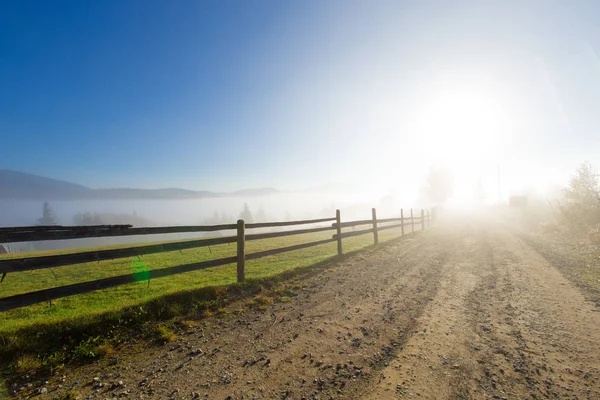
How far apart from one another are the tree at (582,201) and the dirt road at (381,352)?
54.0 ft

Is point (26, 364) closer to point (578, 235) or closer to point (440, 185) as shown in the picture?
point (578, 235)

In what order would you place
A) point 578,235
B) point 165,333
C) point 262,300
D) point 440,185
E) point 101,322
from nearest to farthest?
point 165,333
point 101,322
point 262,300
point 578,235
point 440,185

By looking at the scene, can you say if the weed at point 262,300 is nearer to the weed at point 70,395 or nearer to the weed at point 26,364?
the weed at point 70,395

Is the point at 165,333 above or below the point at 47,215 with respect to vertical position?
below

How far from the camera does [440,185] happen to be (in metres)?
64.1

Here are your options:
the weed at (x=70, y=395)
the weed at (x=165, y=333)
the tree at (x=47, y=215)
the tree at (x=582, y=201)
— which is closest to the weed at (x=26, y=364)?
the weed at (x=70, y=395)

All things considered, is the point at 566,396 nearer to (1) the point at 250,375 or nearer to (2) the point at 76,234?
(1) the point at 250,375

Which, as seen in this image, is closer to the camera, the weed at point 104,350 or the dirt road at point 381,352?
the dirt road at point 381,352

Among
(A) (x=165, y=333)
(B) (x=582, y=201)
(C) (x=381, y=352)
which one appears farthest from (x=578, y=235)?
(A) (x=165, y=333)

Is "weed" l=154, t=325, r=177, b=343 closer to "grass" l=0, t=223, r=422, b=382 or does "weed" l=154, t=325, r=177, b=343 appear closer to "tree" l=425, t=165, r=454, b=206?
"grass" l=0, t=223, r=422, b=382

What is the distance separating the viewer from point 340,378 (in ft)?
9.44

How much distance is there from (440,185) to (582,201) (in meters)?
48.5

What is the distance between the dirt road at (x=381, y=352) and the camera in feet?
8.86

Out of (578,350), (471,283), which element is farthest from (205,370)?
(471,283)
